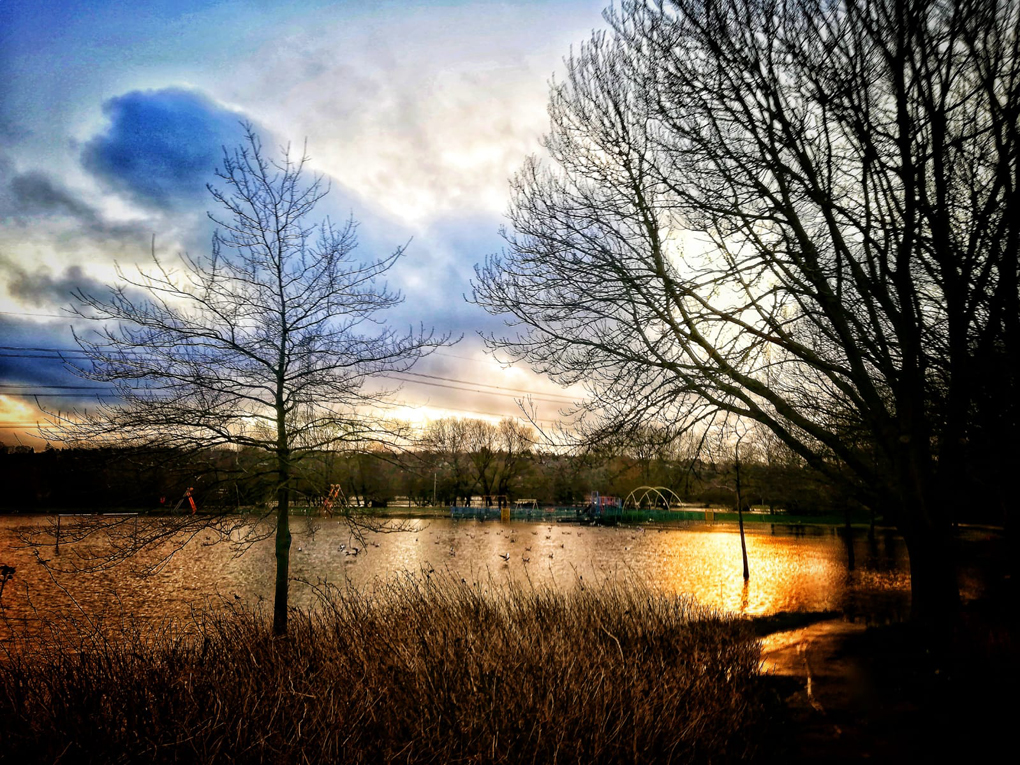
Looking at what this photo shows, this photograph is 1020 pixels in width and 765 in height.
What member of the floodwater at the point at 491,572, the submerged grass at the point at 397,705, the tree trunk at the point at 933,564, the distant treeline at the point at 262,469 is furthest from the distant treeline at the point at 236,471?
the tree trunk at the point at 933,564

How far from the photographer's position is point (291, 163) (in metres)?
11.6

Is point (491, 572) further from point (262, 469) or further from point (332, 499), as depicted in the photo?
point (262, 469)

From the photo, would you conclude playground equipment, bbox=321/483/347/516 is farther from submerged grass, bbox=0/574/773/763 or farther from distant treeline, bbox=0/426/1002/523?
submerged grass, bbox=0/574/773/763

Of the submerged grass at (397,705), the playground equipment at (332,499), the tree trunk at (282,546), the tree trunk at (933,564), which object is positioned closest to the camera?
the submerged grass at (397,705)

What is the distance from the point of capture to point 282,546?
11078mm

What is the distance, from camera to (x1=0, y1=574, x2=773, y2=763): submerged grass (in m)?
4.18

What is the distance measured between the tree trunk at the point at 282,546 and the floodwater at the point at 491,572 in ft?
1.93

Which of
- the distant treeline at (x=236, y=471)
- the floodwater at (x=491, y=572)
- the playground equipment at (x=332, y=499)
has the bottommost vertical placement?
the floodwater at (x=491, y=572)

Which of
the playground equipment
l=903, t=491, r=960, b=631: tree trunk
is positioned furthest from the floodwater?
l=903, t=491, r=960, b=631: tree trunk

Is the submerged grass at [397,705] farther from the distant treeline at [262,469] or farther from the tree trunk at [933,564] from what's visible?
the tree trunk at [933,564]

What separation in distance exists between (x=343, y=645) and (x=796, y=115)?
31.7 ft

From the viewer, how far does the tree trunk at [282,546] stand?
10.7 metres

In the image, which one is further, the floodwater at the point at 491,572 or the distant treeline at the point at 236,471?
the floodwater at the point at 491,572

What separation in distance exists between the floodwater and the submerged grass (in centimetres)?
371
